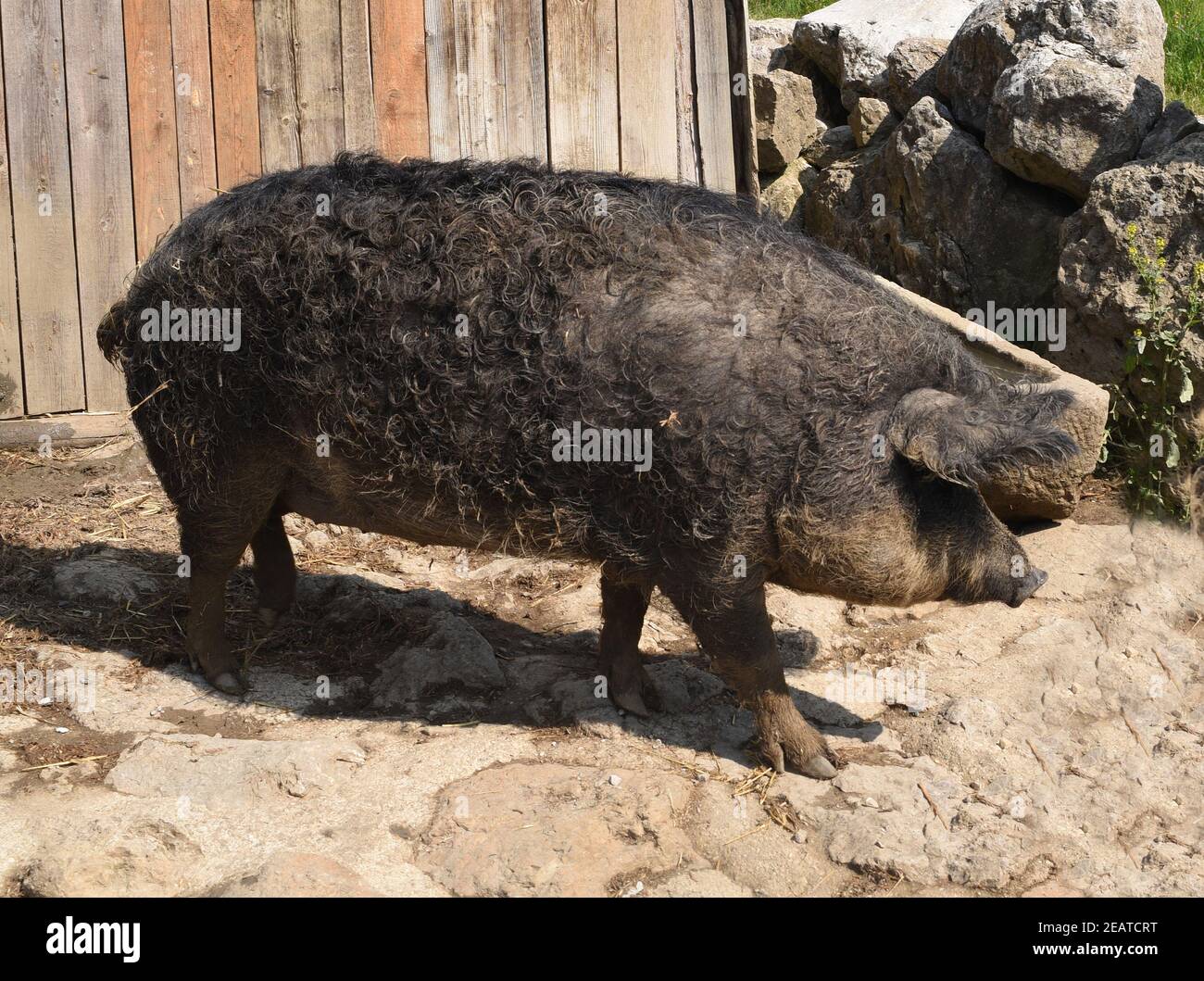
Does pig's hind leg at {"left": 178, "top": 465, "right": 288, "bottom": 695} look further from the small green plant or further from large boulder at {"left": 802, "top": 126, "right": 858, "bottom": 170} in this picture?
large boulder at {"left": 802, "top": 126, "right": 858, "bottom": 170}

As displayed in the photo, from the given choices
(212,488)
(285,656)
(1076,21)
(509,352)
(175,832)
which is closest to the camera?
(175,832)

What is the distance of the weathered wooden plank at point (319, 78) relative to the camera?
7.11 m

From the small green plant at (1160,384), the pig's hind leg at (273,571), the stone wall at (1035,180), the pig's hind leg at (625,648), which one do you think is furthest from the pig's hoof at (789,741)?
the stone wall at (1035,180)

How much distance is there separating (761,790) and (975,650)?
1543 millimetres

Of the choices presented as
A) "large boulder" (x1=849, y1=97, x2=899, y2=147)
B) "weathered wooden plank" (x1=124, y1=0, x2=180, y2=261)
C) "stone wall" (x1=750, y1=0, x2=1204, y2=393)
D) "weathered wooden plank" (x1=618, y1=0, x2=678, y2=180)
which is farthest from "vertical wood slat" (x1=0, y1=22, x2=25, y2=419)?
"large boulder" (x1=849, y1=97, x2=899, y2=147)

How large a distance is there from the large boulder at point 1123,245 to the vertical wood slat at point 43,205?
18.3 ft

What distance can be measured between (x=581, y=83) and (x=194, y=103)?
222 cm

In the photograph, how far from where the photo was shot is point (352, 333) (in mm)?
4508

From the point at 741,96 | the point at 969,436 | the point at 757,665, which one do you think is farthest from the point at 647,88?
the point at 757,665

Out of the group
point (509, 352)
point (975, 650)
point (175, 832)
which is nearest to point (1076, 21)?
point (975, 650)

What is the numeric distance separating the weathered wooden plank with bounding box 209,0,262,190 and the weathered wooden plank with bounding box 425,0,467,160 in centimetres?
98

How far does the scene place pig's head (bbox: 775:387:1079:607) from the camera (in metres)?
4.20

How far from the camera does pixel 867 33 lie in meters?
9.24

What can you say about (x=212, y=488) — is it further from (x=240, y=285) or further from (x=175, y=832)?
(x=175, y=832)
